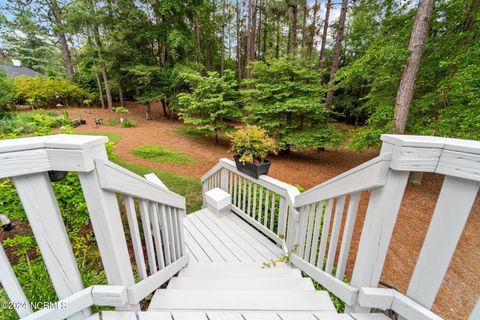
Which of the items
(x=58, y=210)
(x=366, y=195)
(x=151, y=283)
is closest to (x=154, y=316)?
(x=151, y=283)

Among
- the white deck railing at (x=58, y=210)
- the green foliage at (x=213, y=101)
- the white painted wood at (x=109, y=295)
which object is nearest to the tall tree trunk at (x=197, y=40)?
the green foliage at (x=213, y=101)

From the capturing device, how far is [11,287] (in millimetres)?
835

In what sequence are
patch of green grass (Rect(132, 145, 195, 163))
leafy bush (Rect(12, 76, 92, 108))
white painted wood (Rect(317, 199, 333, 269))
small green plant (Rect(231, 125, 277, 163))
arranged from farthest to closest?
leafy bush (Rect(12, 76, 92, 108)) < patch of green grass (Rect(132, 145, 195, 163)) < small green plant (Rect(231, 125, 277, 163)) < white painted wood (Rect(317, 199, 333, 269))

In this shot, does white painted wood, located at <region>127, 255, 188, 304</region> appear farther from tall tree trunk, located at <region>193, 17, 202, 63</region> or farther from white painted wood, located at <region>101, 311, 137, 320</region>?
tall tree trunk, located at <region>193, 17, 202, 63</region>

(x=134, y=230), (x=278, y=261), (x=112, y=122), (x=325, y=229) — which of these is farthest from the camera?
(x=112, y=122)

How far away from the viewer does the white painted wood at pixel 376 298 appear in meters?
1.01

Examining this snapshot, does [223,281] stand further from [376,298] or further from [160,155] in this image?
[160,155]

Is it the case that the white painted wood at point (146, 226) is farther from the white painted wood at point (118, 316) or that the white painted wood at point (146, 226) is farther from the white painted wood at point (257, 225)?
the white painted wood at point (257, 225)

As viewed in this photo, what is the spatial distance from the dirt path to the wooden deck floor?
142 centimetres

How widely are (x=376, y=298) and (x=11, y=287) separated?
1.69 m

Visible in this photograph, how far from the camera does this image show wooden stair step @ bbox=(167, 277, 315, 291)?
1622 mm

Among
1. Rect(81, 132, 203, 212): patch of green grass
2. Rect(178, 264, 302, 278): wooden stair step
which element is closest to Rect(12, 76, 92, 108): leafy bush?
Rect(81, 132, 203, 212): patch of green grass

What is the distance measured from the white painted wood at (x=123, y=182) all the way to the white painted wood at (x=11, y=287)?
1.46 feet

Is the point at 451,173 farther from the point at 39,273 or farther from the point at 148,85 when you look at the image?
the point at 148,85
